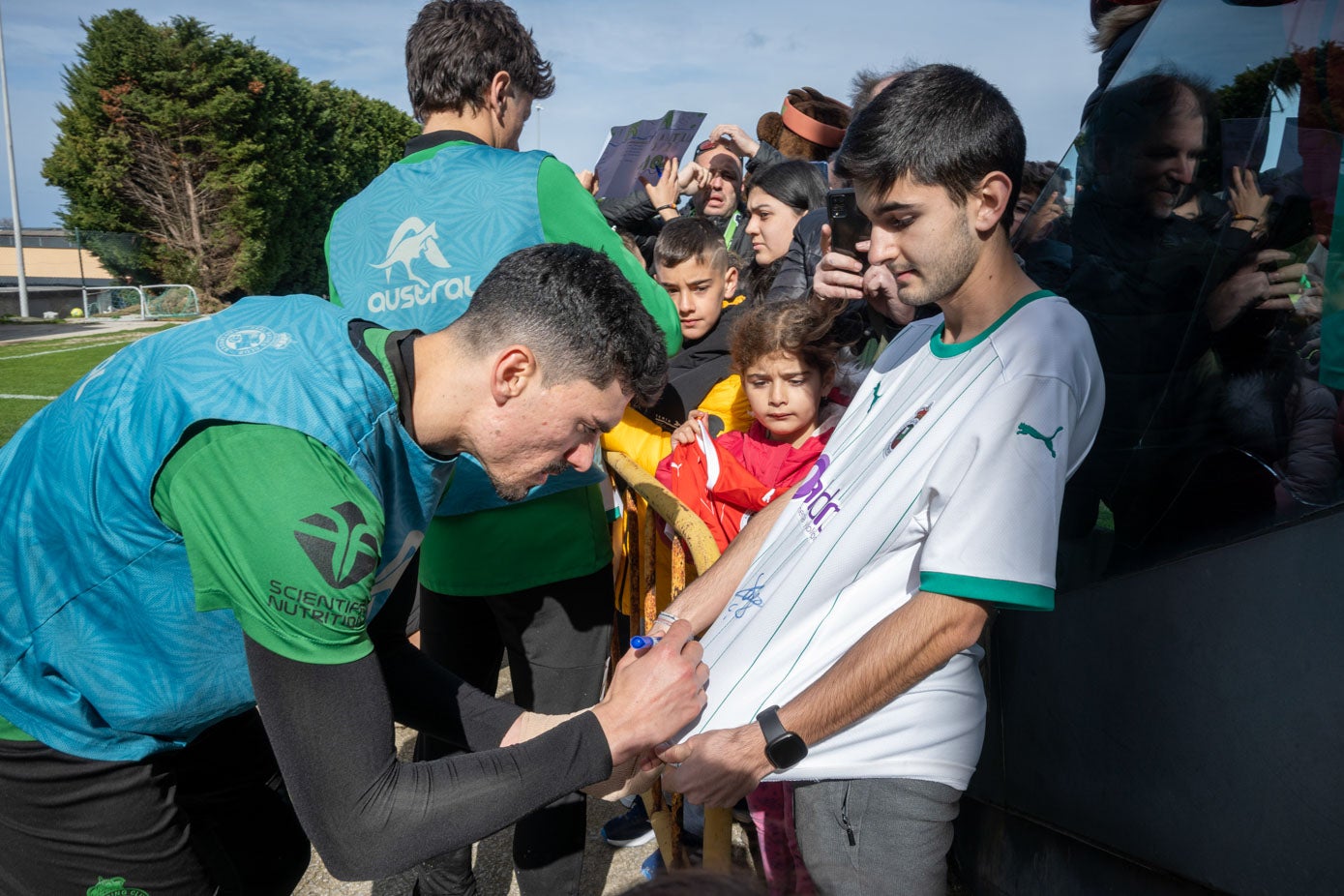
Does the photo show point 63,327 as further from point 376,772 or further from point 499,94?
point 376,772

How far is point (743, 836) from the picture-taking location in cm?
332

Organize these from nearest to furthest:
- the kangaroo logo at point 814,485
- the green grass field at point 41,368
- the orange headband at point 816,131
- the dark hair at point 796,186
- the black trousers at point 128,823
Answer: the black trousers at point 128,823
the kangaroo logo at point 814,485
the dark hair at point 796,186
the orange headband at point 816,131
the green grass field at point 41,368

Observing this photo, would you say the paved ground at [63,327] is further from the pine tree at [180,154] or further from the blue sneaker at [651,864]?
the blue sneaker at [651,864]

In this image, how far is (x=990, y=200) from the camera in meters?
1.72

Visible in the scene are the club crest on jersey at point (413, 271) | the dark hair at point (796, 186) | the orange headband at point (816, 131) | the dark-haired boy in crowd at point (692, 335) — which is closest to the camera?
the club crest on jersey at point (413, 271)

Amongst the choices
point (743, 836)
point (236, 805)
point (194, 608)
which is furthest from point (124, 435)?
point (743, 836)

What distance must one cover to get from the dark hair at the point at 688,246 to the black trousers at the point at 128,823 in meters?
2.38

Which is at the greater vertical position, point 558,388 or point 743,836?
point 558,388

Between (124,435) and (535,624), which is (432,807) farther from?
(535,624)

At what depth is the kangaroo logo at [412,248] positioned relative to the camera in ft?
7.98

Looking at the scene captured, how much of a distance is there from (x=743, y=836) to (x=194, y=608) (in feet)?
7.29

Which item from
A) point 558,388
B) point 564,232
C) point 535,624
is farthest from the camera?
point 535,624

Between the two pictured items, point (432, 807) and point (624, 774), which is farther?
point (624, 774)

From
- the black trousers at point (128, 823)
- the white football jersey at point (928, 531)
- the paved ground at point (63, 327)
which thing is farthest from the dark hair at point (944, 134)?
the paved ground at point (63, 327)
